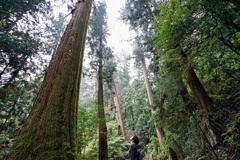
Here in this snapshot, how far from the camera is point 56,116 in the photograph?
176 cm

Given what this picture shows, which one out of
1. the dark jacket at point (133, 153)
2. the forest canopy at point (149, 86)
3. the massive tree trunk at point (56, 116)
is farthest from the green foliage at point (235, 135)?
the massive tree trunk at point (56, 116)

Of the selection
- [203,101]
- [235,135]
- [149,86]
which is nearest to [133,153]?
[235,135]

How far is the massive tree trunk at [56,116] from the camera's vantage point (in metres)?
1.48

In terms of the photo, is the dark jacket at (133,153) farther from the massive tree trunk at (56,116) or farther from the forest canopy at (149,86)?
the massive tree trunk at (56,116)

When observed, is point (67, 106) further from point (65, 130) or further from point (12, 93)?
point (12, 93)

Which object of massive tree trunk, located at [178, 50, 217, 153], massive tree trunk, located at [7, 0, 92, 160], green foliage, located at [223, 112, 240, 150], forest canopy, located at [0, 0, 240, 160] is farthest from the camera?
massive tree trunk, located at [178, 50, 217, 153]

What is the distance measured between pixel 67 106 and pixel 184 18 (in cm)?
384

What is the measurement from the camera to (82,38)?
306 centimetres

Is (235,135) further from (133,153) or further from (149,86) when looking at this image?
(149,86)

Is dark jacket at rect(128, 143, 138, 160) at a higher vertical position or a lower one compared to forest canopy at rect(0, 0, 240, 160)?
lower

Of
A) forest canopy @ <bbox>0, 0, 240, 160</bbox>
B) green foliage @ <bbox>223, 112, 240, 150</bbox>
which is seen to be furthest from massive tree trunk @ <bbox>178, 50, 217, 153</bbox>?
green foliage @ <bbox>223, 112, 240, 150</bbox>

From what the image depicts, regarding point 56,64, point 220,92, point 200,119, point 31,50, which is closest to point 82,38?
point 56,64

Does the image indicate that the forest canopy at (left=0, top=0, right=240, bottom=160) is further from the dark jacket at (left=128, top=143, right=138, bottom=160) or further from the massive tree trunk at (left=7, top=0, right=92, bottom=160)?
the dark jacket at (left=128, top=143, right=138, bottom=160)

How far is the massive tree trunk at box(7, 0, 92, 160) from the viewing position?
1.48 meters
